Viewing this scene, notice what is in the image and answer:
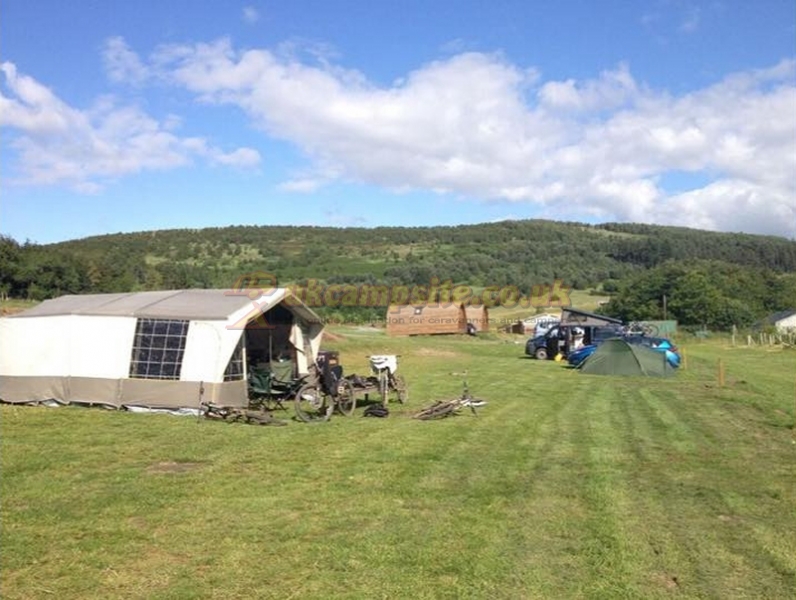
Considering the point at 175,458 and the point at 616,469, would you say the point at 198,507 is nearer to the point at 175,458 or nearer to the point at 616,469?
the point at 175,458

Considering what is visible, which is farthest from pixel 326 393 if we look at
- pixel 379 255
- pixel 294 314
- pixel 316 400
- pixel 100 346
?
pixel 379 255

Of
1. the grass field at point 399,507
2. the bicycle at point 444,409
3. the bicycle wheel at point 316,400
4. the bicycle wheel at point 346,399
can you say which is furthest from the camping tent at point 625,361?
the bicycle wheel at point 316,400

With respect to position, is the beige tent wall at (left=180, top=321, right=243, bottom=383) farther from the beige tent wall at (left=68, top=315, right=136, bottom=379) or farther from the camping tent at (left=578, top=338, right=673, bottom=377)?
the camping tent at (left=578, top=338, right=673, bottom=377)

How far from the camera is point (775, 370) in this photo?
27203 millimetres

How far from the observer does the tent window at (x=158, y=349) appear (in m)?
13.7

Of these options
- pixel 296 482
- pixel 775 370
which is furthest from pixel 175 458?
pixel 775 370

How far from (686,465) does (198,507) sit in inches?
248

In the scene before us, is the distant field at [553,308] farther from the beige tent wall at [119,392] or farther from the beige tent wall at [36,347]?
the beige tent wall at [119,392]

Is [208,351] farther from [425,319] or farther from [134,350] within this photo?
[425,319]

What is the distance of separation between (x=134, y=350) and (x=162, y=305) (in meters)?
1.14

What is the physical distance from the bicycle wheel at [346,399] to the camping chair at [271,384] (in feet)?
5.14

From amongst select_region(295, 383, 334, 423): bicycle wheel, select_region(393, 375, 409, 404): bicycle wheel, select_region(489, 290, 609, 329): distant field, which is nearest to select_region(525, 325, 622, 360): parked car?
select_region(393, 375, 409, 404): bicycle wheel

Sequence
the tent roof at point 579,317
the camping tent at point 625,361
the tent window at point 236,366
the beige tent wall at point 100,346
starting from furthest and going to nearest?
the tent roof at point 579,317, the camping tent at point 625,361, the beige tent wall at point 100,346, the tent window at point 236,366

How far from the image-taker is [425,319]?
183 feet
